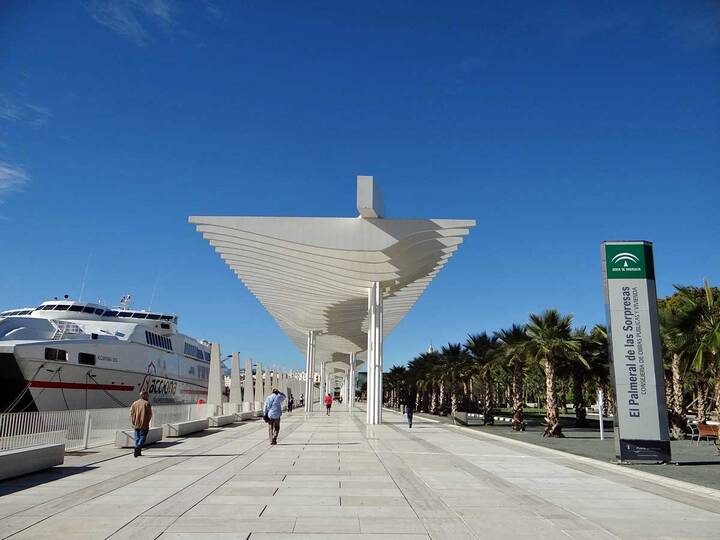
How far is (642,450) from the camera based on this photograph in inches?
456

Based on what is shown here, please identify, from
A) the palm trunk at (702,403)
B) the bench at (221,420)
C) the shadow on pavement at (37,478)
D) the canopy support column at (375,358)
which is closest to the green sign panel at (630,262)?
the shadow on pavement at (37,478)

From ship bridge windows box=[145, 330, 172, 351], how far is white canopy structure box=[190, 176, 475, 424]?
6.69 metres

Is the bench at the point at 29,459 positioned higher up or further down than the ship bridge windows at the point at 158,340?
further down

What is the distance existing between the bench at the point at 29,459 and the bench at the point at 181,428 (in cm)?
663

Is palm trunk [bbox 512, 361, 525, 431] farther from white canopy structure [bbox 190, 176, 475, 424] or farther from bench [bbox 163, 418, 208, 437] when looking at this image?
bench [bbox 163, 418, 208, 437]

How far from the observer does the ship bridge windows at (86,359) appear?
25844 mm

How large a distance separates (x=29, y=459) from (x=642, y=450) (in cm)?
1079

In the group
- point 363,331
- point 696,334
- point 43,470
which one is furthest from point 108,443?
point 363,331

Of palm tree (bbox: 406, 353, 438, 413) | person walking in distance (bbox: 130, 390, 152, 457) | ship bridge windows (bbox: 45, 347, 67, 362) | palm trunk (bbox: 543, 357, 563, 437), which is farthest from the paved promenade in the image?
palm tree (bbox: 406, 353, 438, 413)

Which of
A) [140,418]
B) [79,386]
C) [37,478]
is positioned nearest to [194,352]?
[79,386]

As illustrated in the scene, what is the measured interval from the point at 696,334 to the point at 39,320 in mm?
27267

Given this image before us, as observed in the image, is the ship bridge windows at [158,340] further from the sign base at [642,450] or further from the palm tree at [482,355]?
the sign base at [642,450]

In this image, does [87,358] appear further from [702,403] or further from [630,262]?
[702,403]

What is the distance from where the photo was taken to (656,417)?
11539mm
